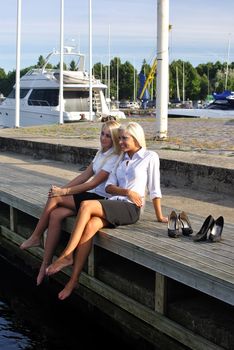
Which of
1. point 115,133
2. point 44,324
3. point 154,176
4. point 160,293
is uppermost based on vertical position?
point 115,133

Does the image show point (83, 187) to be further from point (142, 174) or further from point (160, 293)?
point (160, 293)

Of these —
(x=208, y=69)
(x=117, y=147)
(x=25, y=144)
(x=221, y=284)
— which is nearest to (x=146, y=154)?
(x=117, y=147)

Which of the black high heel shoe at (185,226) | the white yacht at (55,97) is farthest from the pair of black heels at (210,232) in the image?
the white yacht at (55,97)

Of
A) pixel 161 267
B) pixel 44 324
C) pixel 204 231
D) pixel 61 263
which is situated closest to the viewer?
pixel 161 267

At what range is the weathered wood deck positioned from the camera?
13.4ft

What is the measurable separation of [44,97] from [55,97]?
1020mm

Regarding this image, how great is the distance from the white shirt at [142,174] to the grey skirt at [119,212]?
94 millimetres

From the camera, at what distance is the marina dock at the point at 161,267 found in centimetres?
428

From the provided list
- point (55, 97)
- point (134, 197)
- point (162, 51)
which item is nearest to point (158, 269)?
point (134, 197)

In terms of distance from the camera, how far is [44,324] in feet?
19.8

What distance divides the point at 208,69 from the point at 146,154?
102 m

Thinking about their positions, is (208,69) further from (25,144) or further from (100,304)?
(100,304)

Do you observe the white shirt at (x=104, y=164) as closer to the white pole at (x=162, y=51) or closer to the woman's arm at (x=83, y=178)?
the woman's arm at (x=83, y=178)

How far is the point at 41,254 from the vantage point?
24.0 feet
